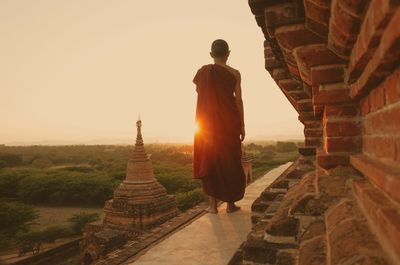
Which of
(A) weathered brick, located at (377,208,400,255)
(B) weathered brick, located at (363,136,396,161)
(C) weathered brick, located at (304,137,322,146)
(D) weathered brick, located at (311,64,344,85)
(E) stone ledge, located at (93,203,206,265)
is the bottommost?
(E) stone ledge, located at (93,203,206,265)

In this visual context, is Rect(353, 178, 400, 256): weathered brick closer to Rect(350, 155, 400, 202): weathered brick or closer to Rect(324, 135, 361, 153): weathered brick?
Rect(350, 155, 400, 202): weathered brick

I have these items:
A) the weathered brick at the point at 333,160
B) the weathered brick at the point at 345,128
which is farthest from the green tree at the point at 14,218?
the weathered brick at the point at 345,128

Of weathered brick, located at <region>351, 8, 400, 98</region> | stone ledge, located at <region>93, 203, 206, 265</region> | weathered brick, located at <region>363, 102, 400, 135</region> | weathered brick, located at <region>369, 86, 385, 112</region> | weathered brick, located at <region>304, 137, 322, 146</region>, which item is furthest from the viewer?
stone ledge, located at <region>93, 203, 206, 265</region>

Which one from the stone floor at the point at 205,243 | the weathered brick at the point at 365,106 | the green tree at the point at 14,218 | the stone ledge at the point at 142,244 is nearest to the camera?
the weathered brick at the point at 365,106

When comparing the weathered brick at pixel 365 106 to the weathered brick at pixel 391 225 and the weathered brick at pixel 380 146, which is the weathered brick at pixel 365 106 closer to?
the weathered brick at pixel 380 146

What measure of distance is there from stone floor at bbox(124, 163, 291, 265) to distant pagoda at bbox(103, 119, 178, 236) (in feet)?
38.5

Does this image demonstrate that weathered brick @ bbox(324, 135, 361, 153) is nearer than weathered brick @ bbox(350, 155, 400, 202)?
No

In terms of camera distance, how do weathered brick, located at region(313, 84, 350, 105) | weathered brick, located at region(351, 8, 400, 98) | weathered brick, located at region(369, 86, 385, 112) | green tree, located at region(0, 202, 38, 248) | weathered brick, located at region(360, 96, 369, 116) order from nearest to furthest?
1. weathered brick, located at region(351, 8, 400, 98)
2. weathered brick, located at region(369, 86, 385, 112)
3. weathered brick, located at region(360, 96, 369, 116)
4. weathered brick, located at region(313, 84, 350, 105)
5. green tree, located at region(0, 202, 38, 248)

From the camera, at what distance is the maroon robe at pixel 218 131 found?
4352 millimetres

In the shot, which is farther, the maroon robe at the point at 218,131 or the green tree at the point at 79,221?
the green tree at the point at 79,221

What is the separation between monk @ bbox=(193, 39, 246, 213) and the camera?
436 centimetres

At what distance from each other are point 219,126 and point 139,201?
13.0 meters

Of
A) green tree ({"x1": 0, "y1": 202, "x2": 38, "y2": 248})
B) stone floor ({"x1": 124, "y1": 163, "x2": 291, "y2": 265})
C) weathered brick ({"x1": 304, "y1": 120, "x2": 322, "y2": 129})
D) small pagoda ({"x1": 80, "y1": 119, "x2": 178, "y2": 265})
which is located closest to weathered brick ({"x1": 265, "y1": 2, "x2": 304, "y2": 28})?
stone floor ({"x1": 124, "y1": 163, "x2": 291, "y2": 265})

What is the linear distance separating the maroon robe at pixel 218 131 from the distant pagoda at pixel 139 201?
1237 centimetres
